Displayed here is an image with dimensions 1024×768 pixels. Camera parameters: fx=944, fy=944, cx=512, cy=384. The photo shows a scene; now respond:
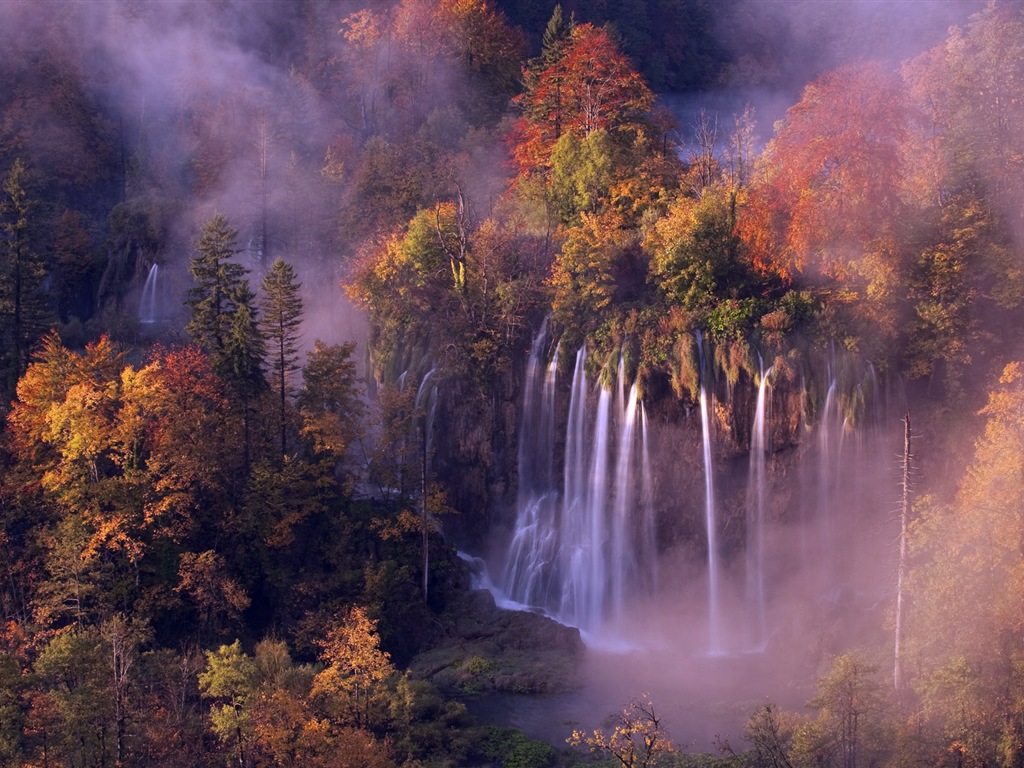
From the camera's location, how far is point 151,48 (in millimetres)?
72125

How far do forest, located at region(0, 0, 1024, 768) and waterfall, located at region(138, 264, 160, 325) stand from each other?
5943mm

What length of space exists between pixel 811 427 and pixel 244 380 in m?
21.9

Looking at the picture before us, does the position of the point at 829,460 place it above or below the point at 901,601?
above

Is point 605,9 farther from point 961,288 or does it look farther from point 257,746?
point 257,746

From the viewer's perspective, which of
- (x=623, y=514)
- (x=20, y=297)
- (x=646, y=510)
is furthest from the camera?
(x=20, y=297)

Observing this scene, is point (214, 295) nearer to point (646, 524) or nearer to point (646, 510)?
point (646, 510)

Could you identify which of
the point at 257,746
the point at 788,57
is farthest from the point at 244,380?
the point at 788,57

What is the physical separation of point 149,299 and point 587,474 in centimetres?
3247

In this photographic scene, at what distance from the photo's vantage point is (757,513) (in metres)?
36.6

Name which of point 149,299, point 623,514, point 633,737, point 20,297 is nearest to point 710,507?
point 623,514

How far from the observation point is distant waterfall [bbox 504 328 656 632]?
3788 cm

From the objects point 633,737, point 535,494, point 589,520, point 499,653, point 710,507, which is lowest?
point 633,737

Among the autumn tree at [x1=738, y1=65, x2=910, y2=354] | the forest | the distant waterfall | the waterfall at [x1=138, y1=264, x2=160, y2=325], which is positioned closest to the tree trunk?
the forest

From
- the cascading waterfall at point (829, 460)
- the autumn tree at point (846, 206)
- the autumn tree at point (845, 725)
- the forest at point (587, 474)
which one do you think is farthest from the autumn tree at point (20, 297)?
the autumn tree at point (845, 725)
